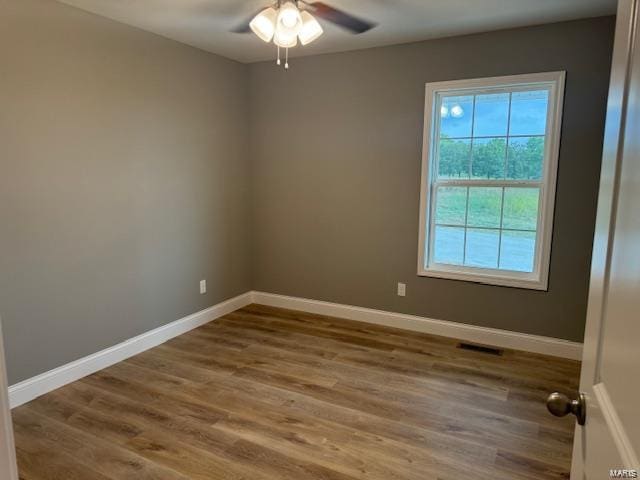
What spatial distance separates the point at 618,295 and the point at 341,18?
9.36ft

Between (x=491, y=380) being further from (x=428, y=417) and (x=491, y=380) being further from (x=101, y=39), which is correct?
(x=101, y=39)

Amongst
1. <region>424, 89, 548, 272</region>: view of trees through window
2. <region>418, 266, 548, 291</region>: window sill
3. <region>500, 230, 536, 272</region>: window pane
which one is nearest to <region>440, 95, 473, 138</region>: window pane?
<region>424, 89, 548, 272</region>: view of trees through window

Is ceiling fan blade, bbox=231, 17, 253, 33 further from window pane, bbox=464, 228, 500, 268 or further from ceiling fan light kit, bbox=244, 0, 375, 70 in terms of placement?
window pane, bbox=464, 228, 500, 268

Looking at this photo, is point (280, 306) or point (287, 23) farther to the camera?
point (280, 306)

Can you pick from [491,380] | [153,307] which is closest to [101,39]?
[153,307]

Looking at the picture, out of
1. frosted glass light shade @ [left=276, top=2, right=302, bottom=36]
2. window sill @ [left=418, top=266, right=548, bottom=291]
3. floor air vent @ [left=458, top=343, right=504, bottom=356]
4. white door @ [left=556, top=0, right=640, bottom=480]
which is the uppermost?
frosted glass light shade @ [left=276, top=2, right=302, bottom=36]

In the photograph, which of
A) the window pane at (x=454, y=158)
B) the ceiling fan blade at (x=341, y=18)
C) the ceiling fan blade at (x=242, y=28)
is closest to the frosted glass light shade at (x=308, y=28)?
the ceiling fan blade at (x=341, y=18)

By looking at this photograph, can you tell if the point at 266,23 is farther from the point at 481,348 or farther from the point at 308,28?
the point at 481,348

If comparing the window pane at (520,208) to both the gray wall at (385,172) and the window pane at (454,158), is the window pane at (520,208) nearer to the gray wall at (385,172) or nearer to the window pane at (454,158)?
the gray wall at (385,172)

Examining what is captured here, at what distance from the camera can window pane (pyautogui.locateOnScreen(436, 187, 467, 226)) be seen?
3.60 metres

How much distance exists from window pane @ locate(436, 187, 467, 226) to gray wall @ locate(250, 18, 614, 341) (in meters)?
0.20

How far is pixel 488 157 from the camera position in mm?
3453

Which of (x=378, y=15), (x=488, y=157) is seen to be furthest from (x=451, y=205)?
(x=378, y=15)

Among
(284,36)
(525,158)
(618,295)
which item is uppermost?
(284,36)
